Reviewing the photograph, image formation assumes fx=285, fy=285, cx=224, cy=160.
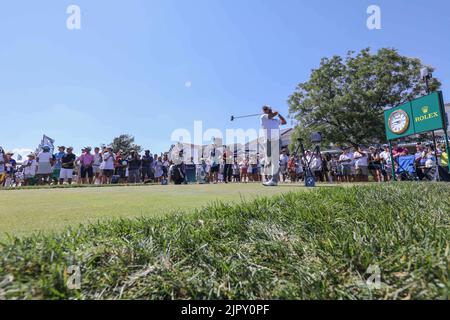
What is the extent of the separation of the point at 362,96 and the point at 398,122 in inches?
1049

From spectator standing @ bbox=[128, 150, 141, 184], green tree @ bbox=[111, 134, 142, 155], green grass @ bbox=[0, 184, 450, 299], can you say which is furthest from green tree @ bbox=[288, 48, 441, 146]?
green tree @ bbox=[111, 134, 142, 155]

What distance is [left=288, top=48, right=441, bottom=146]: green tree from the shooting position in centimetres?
3350

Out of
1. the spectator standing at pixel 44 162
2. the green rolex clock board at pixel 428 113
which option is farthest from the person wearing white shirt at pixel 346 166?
the spectator standing at pixel 44 162

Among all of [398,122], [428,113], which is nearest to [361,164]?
[398,122]

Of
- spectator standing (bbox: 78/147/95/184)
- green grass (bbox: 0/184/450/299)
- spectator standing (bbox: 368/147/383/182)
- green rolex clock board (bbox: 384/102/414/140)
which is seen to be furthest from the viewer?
spectator standing (bbox: 368/147/383/182)

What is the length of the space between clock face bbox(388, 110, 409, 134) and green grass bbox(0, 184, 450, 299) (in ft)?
28.5

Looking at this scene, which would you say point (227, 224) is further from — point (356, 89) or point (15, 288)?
point (356, 89)

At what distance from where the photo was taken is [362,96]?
3378 centimetres

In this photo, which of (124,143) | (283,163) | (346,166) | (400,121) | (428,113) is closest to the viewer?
(428,113)

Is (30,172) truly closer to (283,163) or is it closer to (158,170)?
(158,170)

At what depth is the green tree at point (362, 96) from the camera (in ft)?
110

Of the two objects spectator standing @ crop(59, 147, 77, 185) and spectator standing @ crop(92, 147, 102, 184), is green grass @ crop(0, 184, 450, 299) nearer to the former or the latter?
spectator standing @ crop(59, 147, 77, 185)

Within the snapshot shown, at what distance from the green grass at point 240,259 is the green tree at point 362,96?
1345 inches
